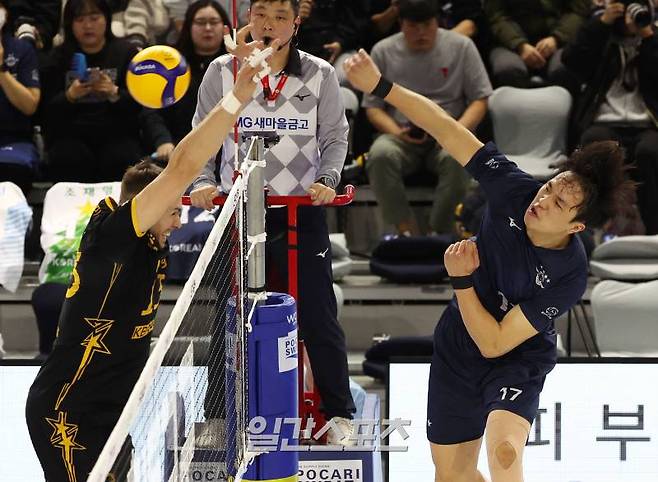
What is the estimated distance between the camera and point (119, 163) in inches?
351

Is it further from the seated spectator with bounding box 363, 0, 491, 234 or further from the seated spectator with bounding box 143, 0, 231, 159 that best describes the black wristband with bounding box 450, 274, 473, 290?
the seated spectator with bounding box 143, 0, 231, 159

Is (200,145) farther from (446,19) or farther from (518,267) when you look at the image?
(446,19)

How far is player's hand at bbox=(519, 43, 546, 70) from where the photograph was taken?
376 inches

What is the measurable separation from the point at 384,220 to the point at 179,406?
4.36 metres

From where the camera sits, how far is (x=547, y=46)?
958 cm

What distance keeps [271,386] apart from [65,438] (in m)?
0.84

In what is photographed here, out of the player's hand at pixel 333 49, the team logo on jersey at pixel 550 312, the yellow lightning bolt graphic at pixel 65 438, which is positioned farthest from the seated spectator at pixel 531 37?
the yellow lightning bolt graphic at pixel 65 438

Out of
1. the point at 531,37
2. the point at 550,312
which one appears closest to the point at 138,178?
the point at 550,312

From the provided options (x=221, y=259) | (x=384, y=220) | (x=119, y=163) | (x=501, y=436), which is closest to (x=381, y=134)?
(x=384, y=220)

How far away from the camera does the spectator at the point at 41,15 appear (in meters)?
9.77

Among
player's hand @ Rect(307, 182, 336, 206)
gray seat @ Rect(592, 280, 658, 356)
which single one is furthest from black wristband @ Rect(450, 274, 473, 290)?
gray seat @ Rect(592, 280, 658, 356)

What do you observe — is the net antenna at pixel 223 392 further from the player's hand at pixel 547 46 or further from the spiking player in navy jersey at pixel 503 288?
the player's hand at pixel 547 46

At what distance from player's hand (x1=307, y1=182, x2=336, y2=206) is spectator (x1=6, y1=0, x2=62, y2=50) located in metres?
4.95

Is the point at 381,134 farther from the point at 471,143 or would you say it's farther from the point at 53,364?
the point at 53,364
